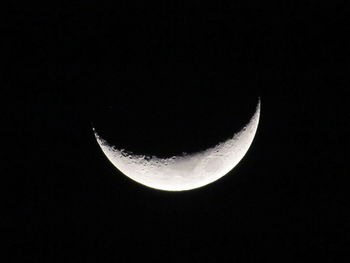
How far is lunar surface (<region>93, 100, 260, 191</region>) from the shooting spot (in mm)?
3275

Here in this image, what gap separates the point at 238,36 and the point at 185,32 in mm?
401

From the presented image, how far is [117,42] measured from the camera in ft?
9.66

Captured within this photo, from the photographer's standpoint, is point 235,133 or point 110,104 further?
point 235,133

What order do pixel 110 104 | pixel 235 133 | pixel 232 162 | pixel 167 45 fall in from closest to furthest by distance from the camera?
pixel 167 45
pixel 110 104
pixel 235 133
pixel 232 162

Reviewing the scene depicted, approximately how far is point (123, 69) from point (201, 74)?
0.56 meters

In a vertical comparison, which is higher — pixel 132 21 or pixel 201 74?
pixel 132 21

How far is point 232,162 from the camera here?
357 cm

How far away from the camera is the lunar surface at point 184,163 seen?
10.7 feet

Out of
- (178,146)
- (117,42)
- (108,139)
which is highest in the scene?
(117,42)

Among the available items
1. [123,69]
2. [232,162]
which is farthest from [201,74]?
[232,162]

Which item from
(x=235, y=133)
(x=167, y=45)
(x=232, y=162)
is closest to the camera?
(x=167, y=45)

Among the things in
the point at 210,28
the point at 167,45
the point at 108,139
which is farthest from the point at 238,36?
the point at 108,139

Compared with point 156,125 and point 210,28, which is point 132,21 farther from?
point 156,125

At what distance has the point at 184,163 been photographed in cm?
327
